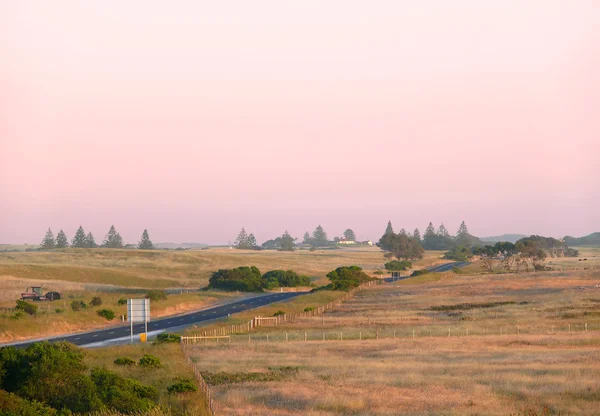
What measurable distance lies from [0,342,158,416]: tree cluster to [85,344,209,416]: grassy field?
1029mm

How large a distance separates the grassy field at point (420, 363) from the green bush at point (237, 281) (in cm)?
4663

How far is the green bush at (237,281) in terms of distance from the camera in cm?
13188

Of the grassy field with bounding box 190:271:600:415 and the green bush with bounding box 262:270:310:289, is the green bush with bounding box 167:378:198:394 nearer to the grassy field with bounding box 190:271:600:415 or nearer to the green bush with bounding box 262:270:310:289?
the grassy field with bounding box 190:271:600:415

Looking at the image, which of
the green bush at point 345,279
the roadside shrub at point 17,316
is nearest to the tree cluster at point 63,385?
the roadside shrub at point 17,316

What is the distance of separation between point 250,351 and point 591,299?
5186 centimetres

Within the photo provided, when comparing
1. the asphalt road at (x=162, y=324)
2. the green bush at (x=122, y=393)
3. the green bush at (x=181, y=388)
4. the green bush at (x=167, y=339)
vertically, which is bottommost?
the asphalt road at (x=162, y=324)

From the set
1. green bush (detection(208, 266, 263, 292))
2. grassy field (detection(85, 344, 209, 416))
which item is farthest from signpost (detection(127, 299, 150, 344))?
green bush (detection(208, 266, 263, 292))

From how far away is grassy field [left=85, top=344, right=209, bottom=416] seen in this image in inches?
1013

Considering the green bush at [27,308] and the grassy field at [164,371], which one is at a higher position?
the green bush at [27,308]

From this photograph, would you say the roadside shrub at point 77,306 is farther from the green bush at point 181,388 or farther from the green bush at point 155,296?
the green bush at point 181,388

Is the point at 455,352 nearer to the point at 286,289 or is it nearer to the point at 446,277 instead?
the point at 286,289

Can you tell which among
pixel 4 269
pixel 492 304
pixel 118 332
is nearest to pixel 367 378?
pixel 118 332

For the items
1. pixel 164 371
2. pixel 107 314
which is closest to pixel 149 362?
pixel 164 371

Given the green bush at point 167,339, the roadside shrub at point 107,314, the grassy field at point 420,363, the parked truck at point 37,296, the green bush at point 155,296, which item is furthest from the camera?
the green bush at point 155,296
